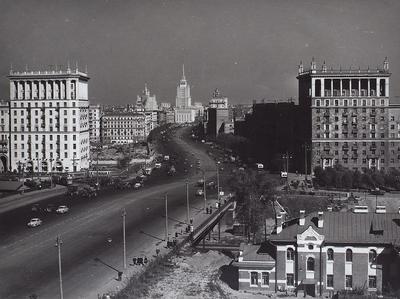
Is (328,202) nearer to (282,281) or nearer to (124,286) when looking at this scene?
(282,281)

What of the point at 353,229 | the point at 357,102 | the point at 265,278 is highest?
the point at 357,102

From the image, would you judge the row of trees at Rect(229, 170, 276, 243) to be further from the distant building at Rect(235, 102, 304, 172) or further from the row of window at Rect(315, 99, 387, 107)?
the distant building at Rect(235, 102, 304, 172)

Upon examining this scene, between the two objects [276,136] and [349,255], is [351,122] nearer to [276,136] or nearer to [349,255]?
[276,136]

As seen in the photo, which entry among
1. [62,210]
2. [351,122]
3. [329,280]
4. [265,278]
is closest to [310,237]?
[329,280]

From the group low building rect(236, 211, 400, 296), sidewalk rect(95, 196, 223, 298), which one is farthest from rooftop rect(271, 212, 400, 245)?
sidewalk rect(95, 196, 223, 298)

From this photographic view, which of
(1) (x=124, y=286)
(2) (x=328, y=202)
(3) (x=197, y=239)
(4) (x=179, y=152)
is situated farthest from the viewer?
(4) (x=179, y=152)

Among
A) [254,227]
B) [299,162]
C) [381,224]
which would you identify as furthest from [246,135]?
[381,224]
